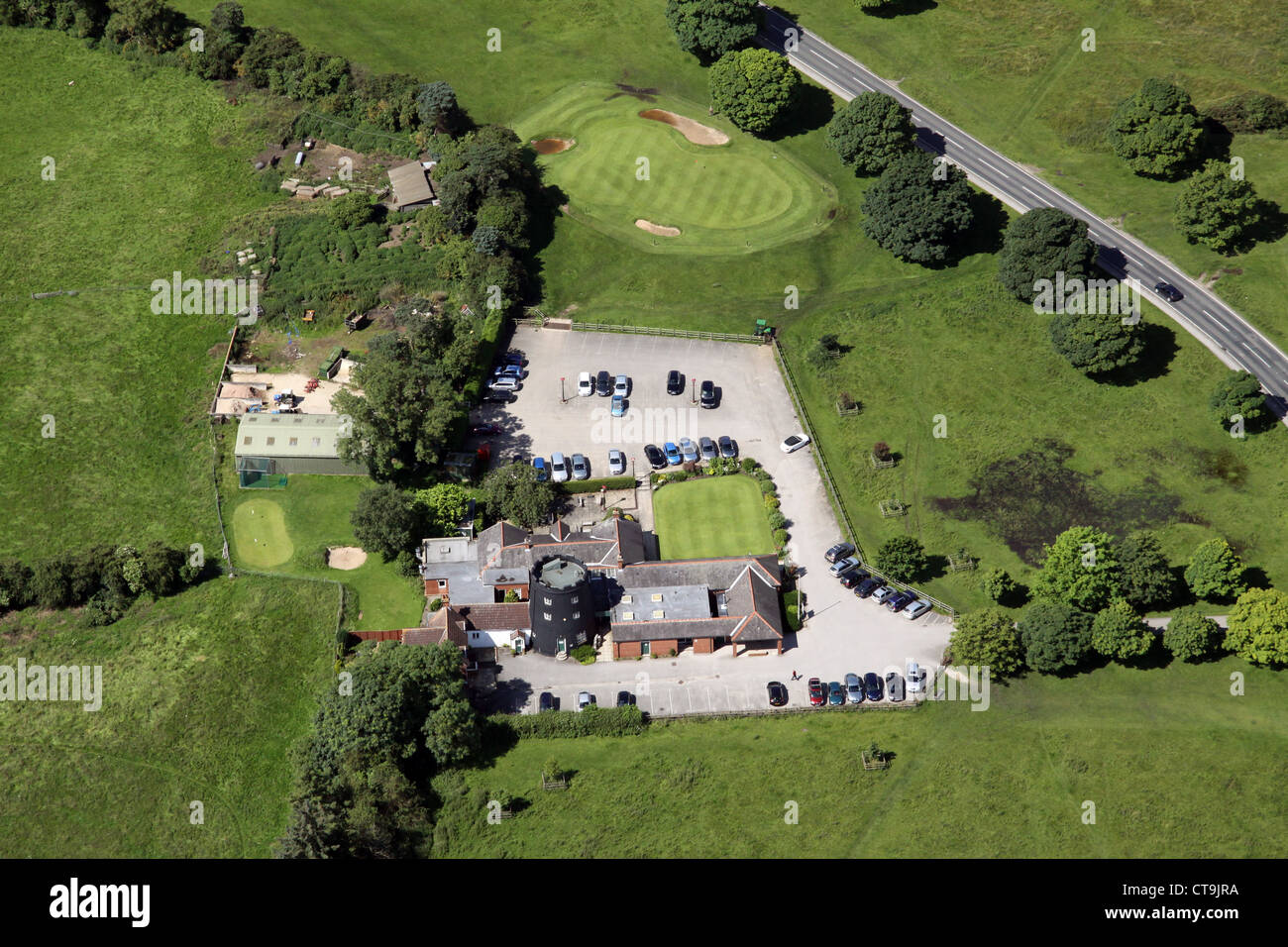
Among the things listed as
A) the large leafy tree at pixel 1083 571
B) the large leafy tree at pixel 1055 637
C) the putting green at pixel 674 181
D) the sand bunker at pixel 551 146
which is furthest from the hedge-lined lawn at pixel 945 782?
the sand bunker at pixel 551 146

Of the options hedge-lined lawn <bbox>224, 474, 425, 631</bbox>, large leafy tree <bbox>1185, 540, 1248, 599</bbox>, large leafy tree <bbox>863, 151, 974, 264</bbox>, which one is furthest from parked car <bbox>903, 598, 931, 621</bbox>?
large leafy tree <bbox>863, 151, 974, 264</bbox>

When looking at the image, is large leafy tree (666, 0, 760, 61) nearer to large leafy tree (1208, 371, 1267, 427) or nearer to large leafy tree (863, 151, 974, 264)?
large leafy tree (863, 151, 974, 264)

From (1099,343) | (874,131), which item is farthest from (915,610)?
(874,131)

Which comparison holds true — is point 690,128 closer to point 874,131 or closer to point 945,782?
point 874,131

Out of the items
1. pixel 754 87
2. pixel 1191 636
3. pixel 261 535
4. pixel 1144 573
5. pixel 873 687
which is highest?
pixel 754 87

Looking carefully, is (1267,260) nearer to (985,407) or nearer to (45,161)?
(985,407)

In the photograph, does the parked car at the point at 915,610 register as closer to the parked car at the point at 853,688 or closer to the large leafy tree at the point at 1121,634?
the parked car at the point at 853,688
